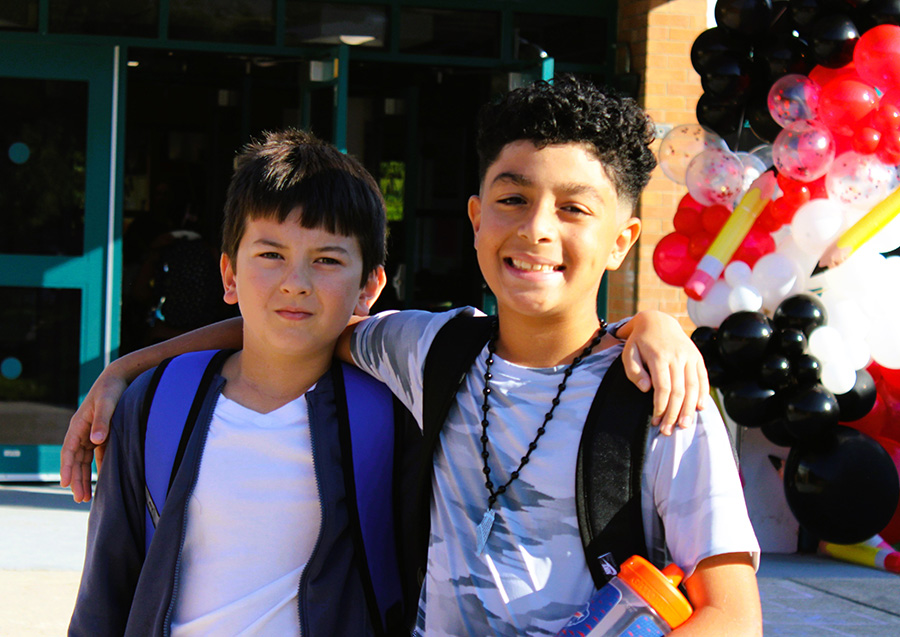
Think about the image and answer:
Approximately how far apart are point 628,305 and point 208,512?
493 centimetres

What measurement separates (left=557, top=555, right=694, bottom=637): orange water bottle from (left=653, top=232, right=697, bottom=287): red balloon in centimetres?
355

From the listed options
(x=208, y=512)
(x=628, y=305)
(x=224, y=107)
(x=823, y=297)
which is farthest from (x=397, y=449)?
(x=224, y=107)

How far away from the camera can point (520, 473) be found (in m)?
1.74

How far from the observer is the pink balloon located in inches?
173

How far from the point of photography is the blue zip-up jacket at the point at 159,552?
194cm

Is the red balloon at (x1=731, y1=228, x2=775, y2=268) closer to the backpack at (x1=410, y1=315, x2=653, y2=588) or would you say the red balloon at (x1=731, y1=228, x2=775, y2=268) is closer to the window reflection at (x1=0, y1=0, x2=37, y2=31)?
the backpack at (x1=410, y1=315, x2=653, y2=588)

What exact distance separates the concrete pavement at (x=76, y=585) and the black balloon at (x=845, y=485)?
0.33m

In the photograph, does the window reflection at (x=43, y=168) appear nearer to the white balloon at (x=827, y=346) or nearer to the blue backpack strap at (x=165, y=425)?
the white balloon at (x=827, y=346)

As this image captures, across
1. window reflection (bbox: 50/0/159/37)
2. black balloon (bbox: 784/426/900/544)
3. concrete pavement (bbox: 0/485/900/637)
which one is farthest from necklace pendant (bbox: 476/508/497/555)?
window reflection (bbox: 50/0/159/37)

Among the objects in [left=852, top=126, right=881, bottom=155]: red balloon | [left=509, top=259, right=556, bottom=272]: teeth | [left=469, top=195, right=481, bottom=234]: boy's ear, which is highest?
[left=852, top=126, right=881, bottom=155]: red balloon

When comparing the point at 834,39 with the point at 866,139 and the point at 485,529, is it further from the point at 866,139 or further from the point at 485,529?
the point at 485,529

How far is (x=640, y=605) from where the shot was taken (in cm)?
147

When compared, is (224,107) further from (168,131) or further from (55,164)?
(55,164)

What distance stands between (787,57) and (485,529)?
367 centimetres
